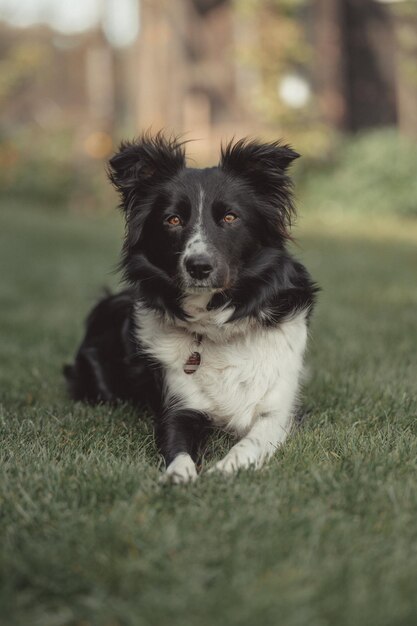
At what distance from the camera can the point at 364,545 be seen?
2459 millimetres

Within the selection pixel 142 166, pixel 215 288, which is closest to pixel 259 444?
pixel 215 288

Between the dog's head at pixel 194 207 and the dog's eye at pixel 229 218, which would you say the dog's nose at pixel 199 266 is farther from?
the dog's eye at pixel 229 218

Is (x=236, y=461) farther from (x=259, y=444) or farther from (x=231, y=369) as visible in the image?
(x=231, y=369)

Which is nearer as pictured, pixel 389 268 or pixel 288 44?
pixel 389 268

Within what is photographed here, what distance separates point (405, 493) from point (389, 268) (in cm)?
746

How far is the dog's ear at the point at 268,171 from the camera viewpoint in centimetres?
376

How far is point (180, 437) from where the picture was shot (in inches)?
135

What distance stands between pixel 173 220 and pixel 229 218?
0.25m

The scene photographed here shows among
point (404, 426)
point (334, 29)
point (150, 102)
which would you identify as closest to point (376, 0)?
point (334, 29)

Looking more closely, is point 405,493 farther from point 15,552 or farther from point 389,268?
point 389,268

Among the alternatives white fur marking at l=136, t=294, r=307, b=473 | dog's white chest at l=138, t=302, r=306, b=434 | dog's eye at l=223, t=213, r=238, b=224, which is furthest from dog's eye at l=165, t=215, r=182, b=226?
dog's white chest at l=138, t=302, r=306, b=434

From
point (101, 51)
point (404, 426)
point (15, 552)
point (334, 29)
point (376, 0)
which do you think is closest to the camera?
point (15, 552)

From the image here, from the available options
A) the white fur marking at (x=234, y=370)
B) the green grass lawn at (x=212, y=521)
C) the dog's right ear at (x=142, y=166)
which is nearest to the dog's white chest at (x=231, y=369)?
the white fur marking at (x=234, y=370)

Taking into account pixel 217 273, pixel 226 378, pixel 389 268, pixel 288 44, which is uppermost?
pixel 288 44
